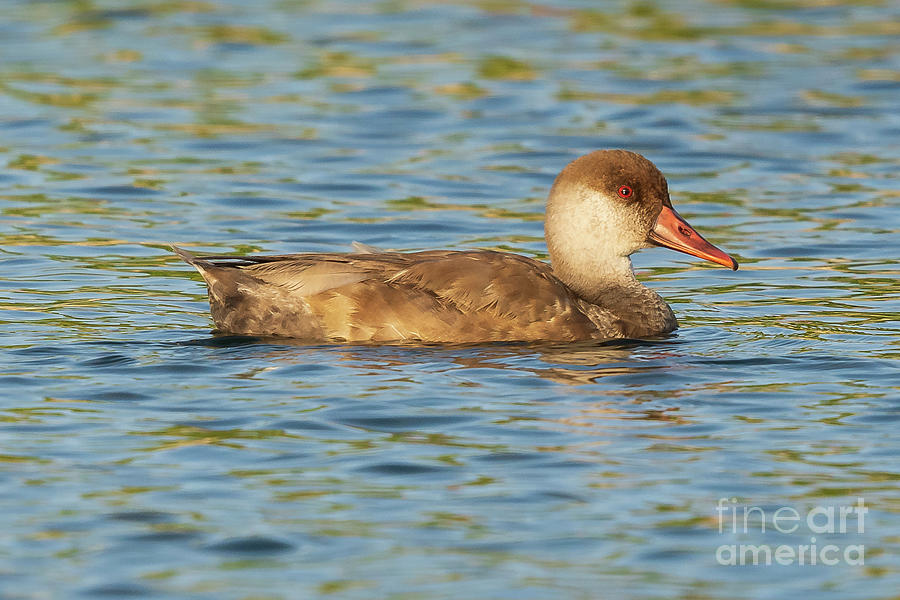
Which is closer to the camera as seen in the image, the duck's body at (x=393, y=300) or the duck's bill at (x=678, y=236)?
the duck's body at (x=393, y=300)

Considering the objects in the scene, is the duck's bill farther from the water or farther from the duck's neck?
the water

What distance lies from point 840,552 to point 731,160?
370 inches

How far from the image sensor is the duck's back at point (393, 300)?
8992mm

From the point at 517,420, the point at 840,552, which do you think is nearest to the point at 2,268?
the point at 517,420

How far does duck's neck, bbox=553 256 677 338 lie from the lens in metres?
9.48

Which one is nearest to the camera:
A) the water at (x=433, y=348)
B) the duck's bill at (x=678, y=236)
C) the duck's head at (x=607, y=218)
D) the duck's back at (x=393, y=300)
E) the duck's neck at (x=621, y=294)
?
the water at (x=433, y=348)

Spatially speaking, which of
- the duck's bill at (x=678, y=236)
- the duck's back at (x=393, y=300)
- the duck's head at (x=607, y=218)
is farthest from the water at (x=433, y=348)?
the duck's head at (x=607, y=218)

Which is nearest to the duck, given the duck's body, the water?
the duck's body

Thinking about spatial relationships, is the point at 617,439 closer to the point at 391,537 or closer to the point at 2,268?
the point at 391,537

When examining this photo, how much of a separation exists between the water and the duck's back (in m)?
0.16

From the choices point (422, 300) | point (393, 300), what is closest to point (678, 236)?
point (422, 300)

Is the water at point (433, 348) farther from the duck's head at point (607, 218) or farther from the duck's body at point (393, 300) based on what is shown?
the duck's head at point (607, 218)

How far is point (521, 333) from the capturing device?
358 inches

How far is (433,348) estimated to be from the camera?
893cm
